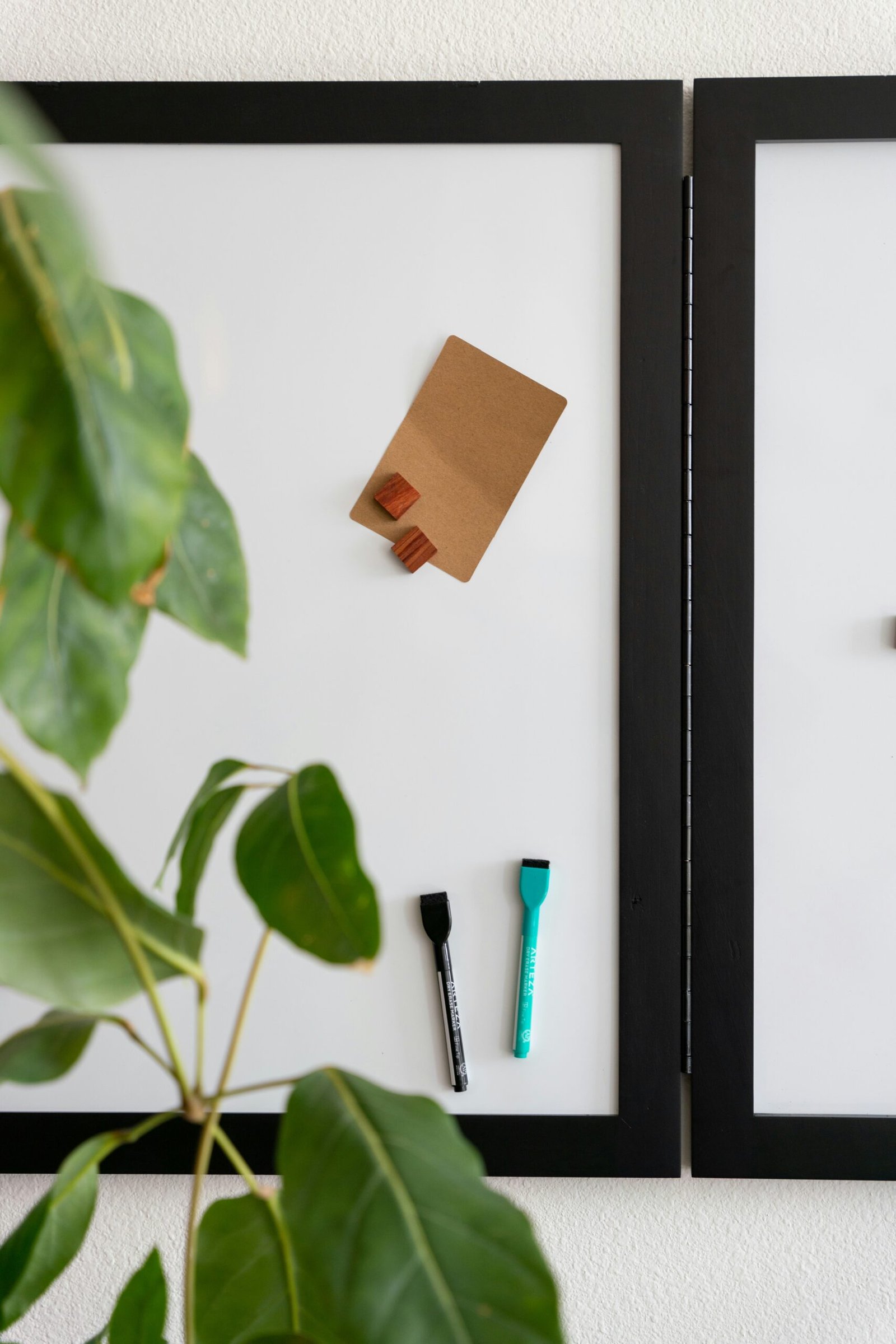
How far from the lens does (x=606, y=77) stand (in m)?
0.79

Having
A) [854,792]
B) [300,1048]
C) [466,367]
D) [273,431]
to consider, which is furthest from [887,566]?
[300,1048]

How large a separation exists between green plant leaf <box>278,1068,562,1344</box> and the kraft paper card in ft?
1.74

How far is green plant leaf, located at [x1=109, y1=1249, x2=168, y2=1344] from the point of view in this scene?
1.50 ft

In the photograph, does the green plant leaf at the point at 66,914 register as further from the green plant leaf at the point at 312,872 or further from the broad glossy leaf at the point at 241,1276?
the broad glossy leaf at the point at 241,1276

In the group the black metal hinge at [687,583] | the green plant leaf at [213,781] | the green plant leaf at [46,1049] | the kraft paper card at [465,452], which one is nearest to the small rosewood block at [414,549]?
the kraft paper card at [465,452]

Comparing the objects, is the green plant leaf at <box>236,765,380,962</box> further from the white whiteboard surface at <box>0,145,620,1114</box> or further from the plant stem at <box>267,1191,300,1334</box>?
the white whiteboard surface at <box>0,145,620,1114</box>

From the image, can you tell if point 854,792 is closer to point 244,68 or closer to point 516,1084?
point 516,1084

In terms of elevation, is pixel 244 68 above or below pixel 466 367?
above

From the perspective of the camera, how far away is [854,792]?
0.78m

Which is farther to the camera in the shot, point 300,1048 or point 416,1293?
point 300,1048

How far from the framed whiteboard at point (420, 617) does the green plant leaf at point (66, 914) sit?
454 millimetres

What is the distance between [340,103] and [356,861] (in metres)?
0.72

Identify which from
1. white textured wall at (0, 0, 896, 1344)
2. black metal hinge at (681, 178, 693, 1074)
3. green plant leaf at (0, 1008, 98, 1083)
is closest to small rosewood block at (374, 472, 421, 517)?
black metal hinge at (681, 178, 693, 1074)

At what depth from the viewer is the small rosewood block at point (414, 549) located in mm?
778
